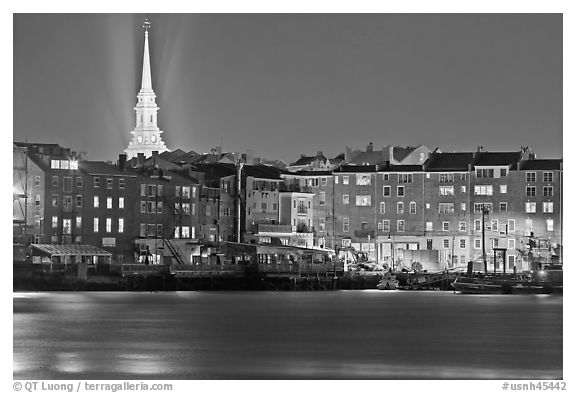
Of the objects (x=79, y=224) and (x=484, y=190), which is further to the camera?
(x=484, y=190)

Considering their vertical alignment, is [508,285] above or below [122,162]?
below

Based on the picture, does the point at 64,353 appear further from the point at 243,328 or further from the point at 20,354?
the point at 243,328

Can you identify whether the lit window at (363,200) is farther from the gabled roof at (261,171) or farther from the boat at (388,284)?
the boat at (388,284)

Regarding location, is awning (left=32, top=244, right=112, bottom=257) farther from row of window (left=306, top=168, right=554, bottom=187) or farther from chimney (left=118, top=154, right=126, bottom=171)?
row of window (left=306, top=168, right=554, bottom=187)

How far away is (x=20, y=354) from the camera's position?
33.2 meters

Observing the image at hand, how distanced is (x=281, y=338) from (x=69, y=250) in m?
28.7

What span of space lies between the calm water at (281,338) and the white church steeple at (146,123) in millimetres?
45133

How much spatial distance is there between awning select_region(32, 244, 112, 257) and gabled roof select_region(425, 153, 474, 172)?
2107cm

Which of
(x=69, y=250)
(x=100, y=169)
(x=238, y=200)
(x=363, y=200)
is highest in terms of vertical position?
(x=100, y=169)

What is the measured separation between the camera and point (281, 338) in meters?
38.2

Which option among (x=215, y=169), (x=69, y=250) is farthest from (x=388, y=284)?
(x=69, y=250)

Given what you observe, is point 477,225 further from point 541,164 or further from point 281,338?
point 281,338

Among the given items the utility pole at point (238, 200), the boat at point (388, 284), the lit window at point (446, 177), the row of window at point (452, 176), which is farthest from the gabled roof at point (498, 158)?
the utility pole at point (238, 200)
